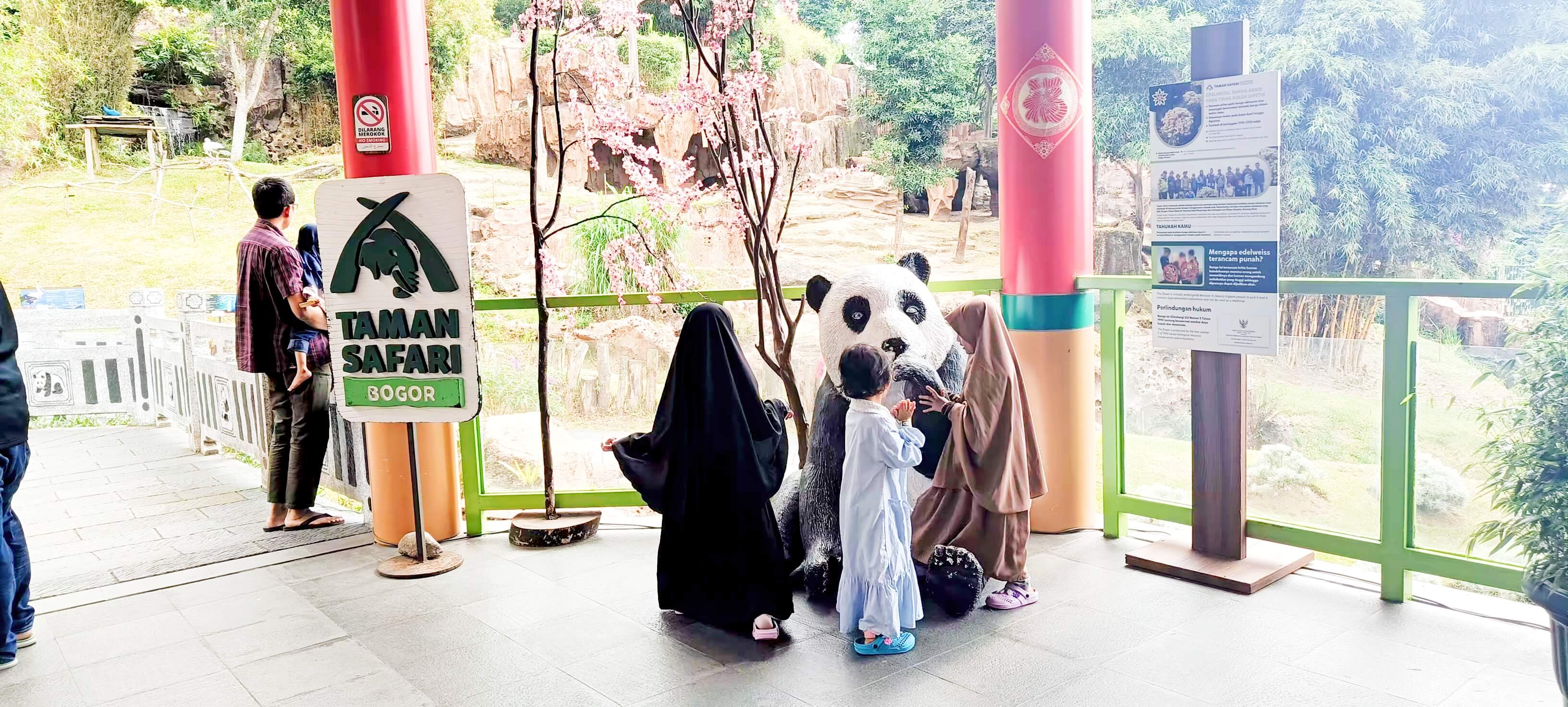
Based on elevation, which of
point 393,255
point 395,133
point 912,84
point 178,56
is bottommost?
point 393,255

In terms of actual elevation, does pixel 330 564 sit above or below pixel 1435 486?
below

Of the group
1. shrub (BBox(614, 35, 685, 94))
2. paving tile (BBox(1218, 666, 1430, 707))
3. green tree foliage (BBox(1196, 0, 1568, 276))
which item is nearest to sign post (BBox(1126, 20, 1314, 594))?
paving tile (BBox(1218, 666, 1430, 707))

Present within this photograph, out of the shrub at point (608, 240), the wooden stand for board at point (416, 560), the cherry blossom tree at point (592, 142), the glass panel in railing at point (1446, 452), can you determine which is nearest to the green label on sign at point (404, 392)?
the wooden stand for board at point (416, 560)

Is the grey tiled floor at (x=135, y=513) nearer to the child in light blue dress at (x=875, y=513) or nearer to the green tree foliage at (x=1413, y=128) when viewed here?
the child in light blue dress at (x=875, y=513)

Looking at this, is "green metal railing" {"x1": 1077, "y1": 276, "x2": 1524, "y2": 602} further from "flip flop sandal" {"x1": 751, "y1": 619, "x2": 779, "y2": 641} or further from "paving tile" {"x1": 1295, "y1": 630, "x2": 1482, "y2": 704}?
"flip flop sandal" {"x1": 751, "y1": 619, "x2": 779, "y2": 641}

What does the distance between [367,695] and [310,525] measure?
224cm

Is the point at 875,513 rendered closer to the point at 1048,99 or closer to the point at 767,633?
the point at 767,633

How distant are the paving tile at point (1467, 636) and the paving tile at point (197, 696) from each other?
3431 mm

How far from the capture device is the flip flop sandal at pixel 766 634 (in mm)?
3080

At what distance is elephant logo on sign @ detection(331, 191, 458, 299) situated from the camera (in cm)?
372

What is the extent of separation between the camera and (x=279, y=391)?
4707 millimetres

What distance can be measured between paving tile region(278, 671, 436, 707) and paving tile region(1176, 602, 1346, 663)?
2.36m

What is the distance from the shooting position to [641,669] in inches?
116

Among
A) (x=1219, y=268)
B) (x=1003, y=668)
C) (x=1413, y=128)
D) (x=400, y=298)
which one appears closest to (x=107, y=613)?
(x=400, y=298)
